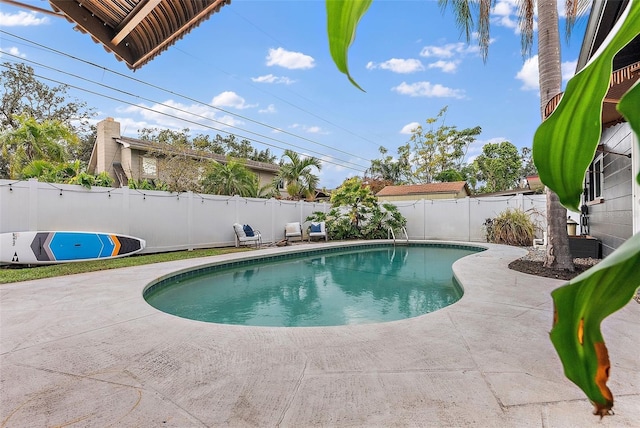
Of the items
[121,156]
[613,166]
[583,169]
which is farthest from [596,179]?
[121,156]

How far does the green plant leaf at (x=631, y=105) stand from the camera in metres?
0.34

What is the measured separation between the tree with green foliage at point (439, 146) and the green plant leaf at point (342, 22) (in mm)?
30784

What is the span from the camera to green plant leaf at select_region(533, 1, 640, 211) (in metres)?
0.38

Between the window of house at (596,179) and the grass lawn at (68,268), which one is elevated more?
the window of house at (596,179)

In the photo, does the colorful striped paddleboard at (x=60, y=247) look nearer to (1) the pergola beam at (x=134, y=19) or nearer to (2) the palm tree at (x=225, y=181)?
(2) the palm tree at (x=225, y=181)

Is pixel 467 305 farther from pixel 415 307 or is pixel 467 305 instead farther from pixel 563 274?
pixel 563 274

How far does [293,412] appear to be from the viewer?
82.9 inches

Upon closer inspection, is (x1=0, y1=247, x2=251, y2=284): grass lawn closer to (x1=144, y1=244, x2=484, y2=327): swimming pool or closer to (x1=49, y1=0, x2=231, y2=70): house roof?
(x1=144, y1=244, x2=484, y2=327): swimming pool

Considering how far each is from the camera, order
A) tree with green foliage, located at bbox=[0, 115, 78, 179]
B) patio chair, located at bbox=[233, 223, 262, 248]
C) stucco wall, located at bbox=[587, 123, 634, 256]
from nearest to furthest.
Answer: stucco wall, located at bbox=[587, 123, 634, 256] < tree with green foliage, located at bbox=[0, 115, 78, 179] < patio chair, located at bbox=[233, 223, 262, 248]

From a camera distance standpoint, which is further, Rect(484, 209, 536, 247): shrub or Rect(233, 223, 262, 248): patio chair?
Rect(233, 223, 262, 248): patio chair

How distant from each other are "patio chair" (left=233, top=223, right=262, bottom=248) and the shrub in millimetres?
8557

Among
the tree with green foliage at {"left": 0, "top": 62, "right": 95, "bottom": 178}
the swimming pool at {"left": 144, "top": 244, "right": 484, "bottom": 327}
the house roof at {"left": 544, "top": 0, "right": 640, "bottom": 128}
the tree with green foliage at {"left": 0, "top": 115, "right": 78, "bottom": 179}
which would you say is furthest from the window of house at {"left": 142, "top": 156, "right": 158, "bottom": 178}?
the house roof at {"left": 544, "top": 0, "right": 640, "bottom": 128}

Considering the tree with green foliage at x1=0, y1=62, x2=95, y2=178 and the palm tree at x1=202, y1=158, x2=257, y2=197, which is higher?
the tree with green foliage at x1=0, y1=62, x2=95, y2=178

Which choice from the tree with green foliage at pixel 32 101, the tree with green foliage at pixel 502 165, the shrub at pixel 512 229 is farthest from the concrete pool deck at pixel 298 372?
the tree with green foliage at pixel 502 165
